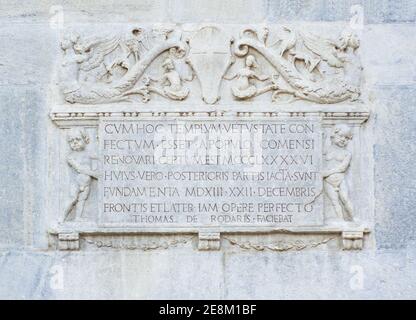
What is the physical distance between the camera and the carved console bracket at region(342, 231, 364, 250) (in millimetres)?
11453

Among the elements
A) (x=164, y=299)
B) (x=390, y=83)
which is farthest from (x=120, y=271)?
(x=390, y=83)

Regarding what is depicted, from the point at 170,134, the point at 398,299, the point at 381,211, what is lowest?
the point at 398,299

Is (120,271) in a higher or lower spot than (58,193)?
lower

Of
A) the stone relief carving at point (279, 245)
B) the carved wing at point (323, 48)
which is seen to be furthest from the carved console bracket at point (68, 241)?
the carved wing at point (323, 48)

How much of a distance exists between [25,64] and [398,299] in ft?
13.7

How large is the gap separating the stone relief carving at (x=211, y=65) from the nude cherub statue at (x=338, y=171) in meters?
0.36

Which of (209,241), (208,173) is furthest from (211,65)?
(209,241)

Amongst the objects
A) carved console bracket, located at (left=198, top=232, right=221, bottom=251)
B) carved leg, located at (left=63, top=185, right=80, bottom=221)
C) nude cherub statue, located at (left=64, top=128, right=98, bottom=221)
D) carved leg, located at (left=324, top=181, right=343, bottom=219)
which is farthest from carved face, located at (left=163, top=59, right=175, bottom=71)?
carved leg, located at (left=324, top=181, right=343, bottom=219)

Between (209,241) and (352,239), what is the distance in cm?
134

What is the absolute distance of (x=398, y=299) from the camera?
37.5 ft

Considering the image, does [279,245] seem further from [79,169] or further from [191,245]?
[79,169]

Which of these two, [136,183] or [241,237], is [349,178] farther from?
[136,183]

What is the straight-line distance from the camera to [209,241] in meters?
11.5

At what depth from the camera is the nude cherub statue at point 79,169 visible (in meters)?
11.5
